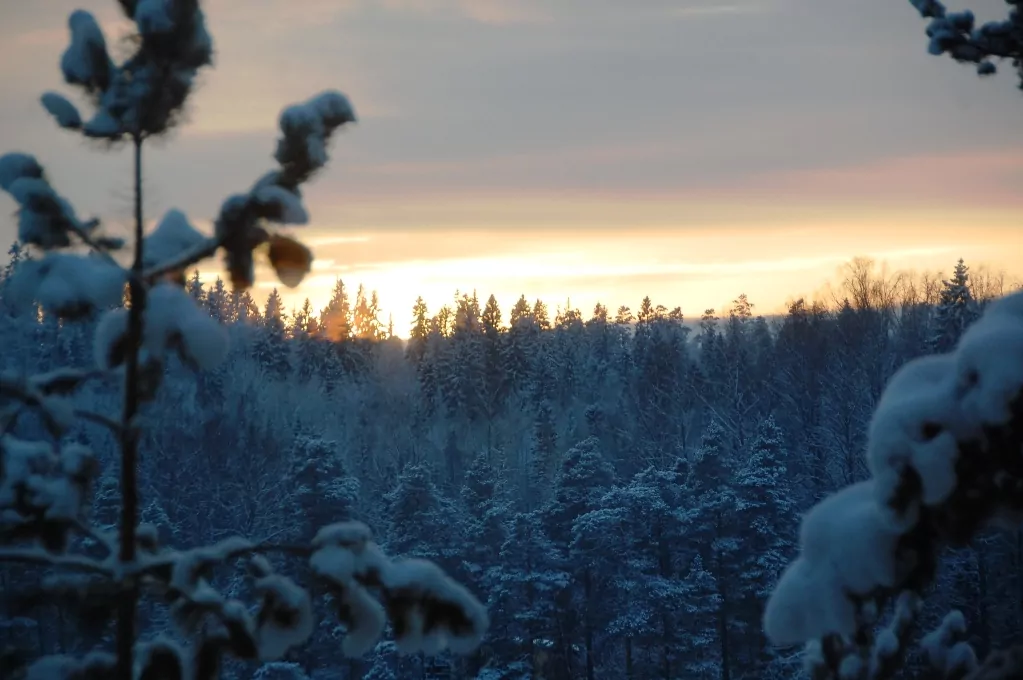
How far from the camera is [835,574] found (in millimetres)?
3512

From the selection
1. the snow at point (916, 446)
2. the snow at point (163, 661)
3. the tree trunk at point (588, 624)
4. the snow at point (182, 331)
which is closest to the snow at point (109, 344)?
the snow at point (182, 331)

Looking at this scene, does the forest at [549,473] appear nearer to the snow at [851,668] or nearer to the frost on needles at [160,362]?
the frost on needles at [160,362]

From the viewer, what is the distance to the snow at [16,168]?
4.15 m

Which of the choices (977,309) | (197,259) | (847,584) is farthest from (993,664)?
(977,309)

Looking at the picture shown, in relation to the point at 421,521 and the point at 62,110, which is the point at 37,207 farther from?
the point at 421,521

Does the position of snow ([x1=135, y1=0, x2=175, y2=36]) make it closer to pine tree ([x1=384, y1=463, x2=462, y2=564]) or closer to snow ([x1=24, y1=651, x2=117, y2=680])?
snow ([x1=24, y1=651, x2=117, y2=680])

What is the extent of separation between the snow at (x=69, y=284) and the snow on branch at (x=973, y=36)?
16.8 feet

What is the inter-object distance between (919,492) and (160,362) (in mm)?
3251

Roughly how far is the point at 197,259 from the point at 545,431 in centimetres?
5409

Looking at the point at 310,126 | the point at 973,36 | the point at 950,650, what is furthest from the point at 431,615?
the point at 973,36

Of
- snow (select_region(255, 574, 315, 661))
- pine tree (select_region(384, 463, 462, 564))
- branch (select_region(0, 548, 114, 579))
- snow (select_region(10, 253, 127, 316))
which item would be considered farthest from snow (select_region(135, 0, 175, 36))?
pine tree (select_region(384, 463, 462, 564))

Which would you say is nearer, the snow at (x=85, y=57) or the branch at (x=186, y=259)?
the branch at (x=186, y=259)

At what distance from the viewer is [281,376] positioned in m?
82.3

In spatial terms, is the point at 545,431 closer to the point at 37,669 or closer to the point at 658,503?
the point at 658,503
